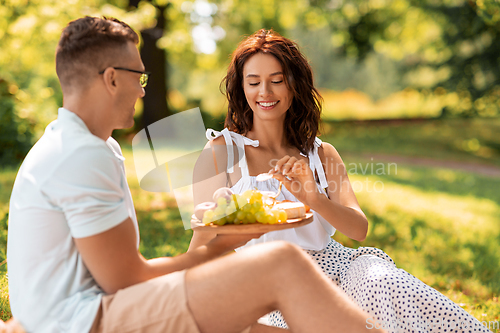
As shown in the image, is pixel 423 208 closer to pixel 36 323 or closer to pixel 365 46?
pixel 36 323

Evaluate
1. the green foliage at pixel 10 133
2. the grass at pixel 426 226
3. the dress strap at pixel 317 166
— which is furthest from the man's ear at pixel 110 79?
the green foliage at pixel 10 133

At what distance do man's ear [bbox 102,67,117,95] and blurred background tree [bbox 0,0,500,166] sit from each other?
161 cm

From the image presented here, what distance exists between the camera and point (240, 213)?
2.01 m

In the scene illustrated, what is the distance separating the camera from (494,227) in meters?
6.04

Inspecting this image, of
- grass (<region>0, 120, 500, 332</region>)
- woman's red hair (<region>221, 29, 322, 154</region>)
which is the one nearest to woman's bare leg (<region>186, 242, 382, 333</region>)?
woman's red hair (<region>221, 29, 322, 154</region>)

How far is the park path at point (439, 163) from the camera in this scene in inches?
454

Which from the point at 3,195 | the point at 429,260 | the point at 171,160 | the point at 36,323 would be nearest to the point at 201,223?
the point at 36,323

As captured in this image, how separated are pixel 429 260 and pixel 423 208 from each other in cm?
228

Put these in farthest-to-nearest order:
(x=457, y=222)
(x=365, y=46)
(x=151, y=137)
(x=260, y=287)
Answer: (x=365, y=46)
(x=457, y=222)
(x=151, y=137)
(x=260, y=287)

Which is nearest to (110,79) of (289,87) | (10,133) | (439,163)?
(289,87)

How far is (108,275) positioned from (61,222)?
254 millimetres

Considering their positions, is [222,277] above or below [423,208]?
above

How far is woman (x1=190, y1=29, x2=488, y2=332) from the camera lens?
219cm

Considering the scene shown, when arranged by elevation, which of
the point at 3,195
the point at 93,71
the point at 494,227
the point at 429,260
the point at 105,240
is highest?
the point at 93,71
